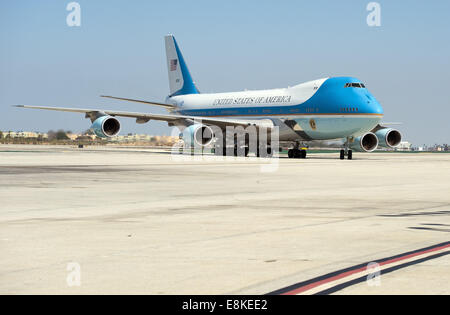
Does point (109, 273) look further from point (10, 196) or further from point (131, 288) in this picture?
point (10, 196)

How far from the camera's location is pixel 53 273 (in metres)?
7.02

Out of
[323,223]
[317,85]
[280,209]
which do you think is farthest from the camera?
[317,85]

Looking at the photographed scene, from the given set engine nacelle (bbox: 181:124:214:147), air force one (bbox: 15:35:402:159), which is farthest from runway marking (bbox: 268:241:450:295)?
engine nacelle (bbox: 181:124:214:147)

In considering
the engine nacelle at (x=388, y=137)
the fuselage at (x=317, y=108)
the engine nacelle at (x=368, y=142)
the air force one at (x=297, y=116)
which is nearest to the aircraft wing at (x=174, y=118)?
the air force one at (x=297, y=116)

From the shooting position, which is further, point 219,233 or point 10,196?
point 10,196

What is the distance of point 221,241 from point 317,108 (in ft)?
116

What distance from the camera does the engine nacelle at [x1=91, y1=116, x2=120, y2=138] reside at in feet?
148

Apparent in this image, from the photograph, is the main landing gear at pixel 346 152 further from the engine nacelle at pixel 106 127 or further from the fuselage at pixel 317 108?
the engine nacelle at pixel 106 127

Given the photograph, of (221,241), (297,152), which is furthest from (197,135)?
(221,241)

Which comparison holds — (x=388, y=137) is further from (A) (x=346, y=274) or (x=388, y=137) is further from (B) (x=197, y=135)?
(A) (x=346, y=274)

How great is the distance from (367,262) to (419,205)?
7228 mm

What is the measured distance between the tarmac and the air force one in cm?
2468

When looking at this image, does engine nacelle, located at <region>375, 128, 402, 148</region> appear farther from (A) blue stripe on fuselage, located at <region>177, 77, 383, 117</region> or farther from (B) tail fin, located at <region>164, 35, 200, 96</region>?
(B) tail fin, located at <region>164, 35, 200, 96</region>

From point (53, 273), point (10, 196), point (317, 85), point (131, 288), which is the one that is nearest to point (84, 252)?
point (53, 273)
